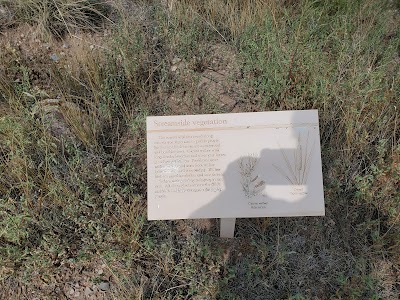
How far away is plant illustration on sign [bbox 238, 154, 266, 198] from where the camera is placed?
1958 mm

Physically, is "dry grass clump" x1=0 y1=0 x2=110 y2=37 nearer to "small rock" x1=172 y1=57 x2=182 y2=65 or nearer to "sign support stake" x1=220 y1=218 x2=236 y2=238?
"small rock" x1=172 y1=57 x2=182 y2=65

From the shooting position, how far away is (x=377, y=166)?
246 cm

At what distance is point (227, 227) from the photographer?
7.36ft

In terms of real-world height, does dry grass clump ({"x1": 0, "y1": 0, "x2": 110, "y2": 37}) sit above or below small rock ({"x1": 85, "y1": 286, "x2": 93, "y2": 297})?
above

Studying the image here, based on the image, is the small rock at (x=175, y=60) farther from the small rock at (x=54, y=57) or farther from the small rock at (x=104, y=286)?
the small rock at (x=104, y=286)

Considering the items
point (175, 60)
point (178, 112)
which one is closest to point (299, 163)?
point (178, 112)

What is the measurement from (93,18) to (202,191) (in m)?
2.17

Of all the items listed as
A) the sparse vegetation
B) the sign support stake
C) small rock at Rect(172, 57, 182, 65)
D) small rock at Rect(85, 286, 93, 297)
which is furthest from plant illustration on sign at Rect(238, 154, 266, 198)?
small rock at Rect(172, 57, 182, 65)

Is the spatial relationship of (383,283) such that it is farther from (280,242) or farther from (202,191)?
(202,191)

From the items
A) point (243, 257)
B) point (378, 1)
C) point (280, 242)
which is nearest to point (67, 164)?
point (243, 257)

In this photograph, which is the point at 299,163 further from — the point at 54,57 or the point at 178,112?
the point at 54,57

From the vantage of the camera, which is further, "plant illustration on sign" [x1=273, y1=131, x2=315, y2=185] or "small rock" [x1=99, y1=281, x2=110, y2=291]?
"small rock" [x1=99, y1=281, x2=110, y2=291]

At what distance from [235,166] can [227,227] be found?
1.48 ft

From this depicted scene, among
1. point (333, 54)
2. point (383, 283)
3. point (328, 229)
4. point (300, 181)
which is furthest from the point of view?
point (333, 54)
